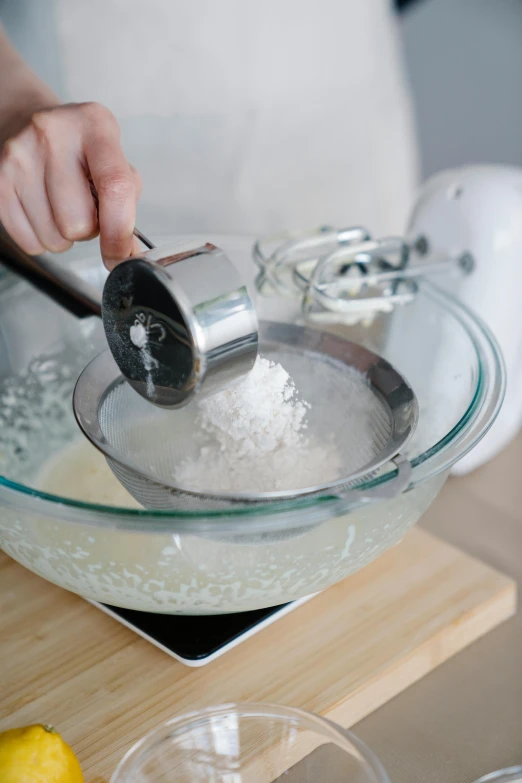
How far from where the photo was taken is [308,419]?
25.8 inches

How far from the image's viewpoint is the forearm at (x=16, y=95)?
753 mm

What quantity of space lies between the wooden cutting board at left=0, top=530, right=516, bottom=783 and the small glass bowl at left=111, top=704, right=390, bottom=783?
0.05m

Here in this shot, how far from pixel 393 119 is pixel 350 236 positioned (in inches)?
29.2

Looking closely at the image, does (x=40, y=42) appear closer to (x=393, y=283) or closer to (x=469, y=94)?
(x=393, y=283)

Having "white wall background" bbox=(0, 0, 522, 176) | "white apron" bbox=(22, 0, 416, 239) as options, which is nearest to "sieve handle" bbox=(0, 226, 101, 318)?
"white apron" bbox=(22, 0, 416, 239)

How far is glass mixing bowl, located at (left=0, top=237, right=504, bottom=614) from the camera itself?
508mm

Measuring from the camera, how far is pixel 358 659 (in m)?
0.65

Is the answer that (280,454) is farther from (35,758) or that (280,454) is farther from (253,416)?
(35,758)

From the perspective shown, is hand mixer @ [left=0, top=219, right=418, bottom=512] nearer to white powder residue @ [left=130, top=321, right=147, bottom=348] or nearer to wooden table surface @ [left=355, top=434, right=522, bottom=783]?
white powder residue @ [left=130, top=321, right=147, bottom=348]

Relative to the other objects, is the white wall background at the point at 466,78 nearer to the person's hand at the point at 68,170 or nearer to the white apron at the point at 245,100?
the white apron at the point at 245,100

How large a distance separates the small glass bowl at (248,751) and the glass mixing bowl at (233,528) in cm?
8

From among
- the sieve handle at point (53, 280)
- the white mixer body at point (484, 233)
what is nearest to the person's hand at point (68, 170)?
the sieve handle at point (53, 280)

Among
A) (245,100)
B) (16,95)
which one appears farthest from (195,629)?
(245,100)

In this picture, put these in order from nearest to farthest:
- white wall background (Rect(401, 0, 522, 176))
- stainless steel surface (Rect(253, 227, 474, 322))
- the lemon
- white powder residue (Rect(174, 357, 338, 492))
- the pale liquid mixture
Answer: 1. the lemon
2. white powder residue (Rect(174, 357, 338, 492))
3. the pale liquid mixture
4. stainless steel surface (Rect(253, 227, 474, 322))
5. white wall background (Rect(401, 0, 522, 176))
